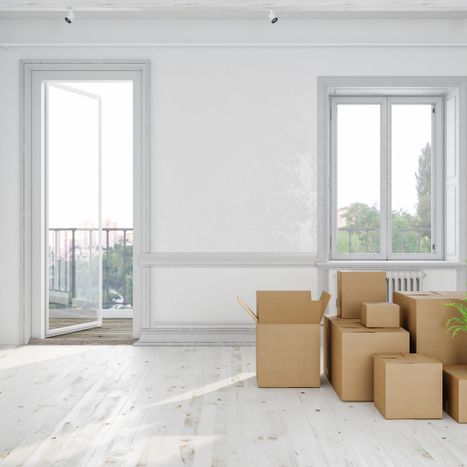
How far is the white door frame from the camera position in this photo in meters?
4.41

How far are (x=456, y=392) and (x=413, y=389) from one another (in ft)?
0.71

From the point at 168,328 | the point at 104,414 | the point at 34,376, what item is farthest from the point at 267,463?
the point at 168,328

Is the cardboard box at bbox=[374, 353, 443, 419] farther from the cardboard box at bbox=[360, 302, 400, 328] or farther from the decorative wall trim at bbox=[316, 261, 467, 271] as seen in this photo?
the decorative wall trim at bbox=[316, 261, 467, 271]

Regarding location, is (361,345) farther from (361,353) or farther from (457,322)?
(457,322)

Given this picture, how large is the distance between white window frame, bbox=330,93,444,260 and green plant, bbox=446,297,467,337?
1.78m

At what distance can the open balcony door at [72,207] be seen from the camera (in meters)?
4.69

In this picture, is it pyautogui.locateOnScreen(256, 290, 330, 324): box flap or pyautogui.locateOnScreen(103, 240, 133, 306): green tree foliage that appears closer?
pyautogui.locateOnScreen(256, 290, 330, 324): box flap

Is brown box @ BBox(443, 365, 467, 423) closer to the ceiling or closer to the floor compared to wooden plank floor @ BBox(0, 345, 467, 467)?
closer to the ceiling

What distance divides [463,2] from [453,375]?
2407 mm

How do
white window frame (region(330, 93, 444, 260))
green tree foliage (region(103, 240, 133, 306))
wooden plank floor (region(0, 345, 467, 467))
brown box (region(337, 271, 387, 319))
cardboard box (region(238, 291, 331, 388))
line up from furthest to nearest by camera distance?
1. green tree foliage (region(103, 240, 133, 306))
2. white window frame (region(330, 93, 444, 260))
3. brown box (region(337, 271, 387, 319))
4. cardboard box (region(238, 291, 331, 388))
5. wooden plank floor (region(0, 345, 467, 467))

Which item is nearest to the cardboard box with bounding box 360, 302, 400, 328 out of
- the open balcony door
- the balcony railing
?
the open balcony door

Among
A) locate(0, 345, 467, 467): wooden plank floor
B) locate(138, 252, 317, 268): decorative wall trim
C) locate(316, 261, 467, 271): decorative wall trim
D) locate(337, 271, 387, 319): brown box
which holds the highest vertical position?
locate(138, 252, 317, 268): decorative wall trim

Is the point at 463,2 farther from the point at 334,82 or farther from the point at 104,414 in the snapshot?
the point at 104,414

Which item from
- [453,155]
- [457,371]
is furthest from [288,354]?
[453,155]
